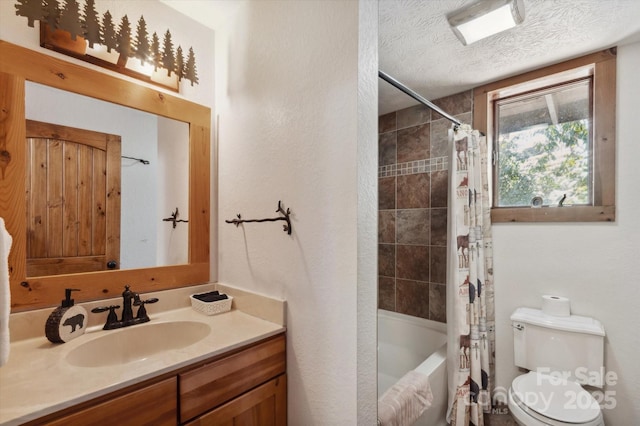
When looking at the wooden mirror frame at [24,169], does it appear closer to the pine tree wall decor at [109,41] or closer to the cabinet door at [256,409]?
the pine tree wall decor at [109,41]

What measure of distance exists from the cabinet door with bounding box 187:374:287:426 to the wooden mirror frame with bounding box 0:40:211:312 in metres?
0.71

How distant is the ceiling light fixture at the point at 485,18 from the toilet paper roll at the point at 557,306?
1632 millimetres

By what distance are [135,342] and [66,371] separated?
1.18 feet

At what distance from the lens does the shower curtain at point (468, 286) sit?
5.71 ft

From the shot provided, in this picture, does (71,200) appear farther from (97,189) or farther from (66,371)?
(66,371)

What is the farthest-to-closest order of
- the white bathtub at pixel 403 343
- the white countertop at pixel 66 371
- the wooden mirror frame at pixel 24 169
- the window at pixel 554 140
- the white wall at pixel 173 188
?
1. the white bathtub at pixel 403 343
2. the window at pixel 554 140
3. the white wall at pixel 173 188
4. the wooden mirror frame at pixel 24 169
5. the white countertop at pixel 66 371

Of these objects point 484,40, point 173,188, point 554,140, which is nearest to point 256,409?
point 173,188

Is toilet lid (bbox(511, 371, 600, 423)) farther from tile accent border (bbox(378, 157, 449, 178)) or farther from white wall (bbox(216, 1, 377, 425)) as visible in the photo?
tile accent border (bbox(378, 157, 449, 178))

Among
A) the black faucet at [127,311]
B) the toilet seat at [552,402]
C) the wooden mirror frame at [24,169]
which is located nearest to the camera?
the wooden mirror frame at [24,169]

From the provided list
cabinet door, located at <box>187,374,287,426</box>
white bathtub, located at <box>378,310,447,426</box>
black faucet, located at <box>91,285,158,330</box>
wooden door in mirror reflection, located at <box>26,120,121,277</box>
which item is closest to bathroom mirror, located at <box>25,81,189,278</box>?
wooden door in mirror reflection, located at <box>26,120,121,277</box>

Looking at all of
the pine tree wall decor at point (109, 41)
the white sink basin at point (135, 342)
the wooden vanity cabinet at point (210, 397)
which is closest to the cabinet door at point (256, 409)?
the wooden vanity cabinet at point (210, 397)

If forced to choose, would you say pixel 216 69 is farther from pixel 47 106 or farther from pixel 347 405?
pixel 347 405

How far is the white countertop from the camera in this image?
714 millimetres

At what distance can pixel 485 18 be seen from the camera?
4.52ft
